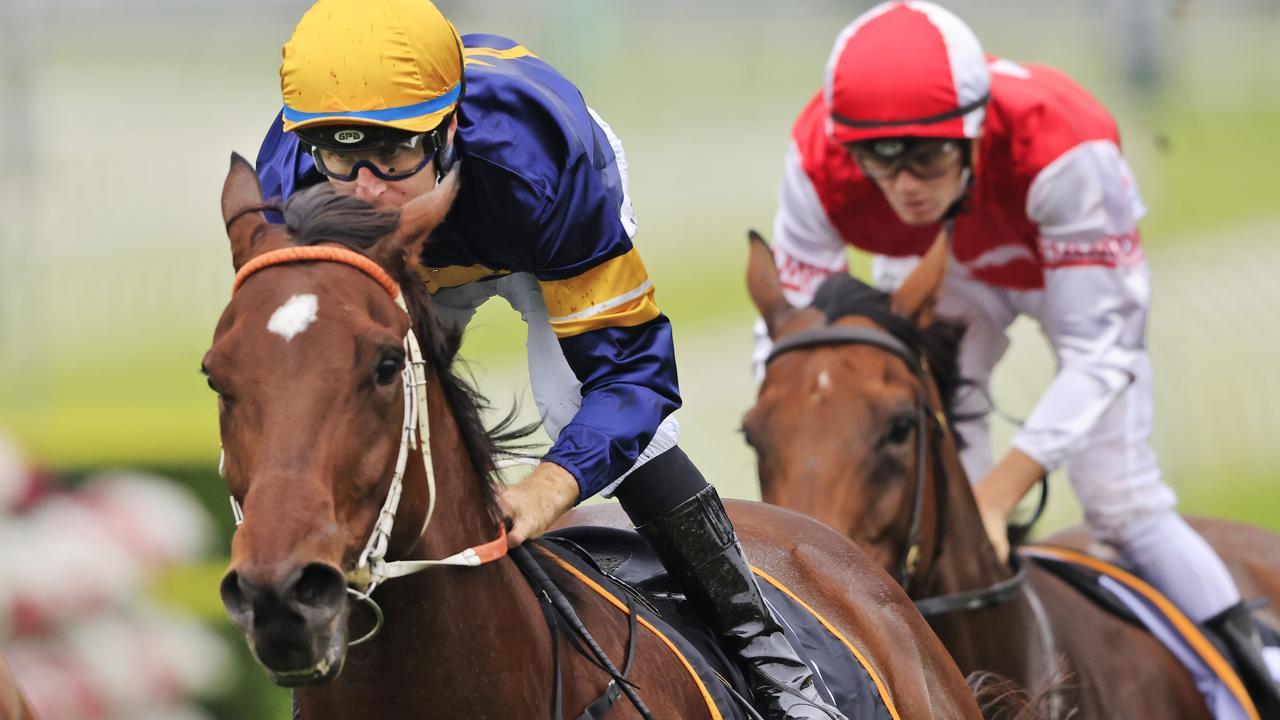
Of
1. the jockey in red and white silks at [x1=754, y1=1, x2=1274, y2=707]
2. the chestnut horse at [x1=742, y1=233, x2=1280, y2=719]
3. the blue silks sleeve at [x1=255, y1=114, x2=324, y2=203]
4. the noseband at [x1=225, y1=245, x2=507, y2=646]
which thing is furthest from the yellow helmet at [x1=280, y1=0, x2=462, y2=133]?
the jockey in red and white silks at [x1=754, y1=1, x2=1274, y2=707]

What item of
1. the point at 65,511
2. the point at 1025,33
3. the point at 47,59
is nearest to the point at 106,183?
the point at 47,59

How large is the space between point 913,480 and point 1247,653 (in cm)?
133

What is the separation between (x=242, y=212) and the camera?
2529 millimetres

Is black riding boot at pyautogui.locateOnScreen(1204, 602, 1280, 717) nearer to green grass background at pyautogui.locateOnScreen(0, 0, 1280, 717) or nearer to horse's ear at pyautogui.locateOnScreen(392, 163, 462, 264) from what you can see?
green grass background at pyautogui.locateOnScreen(0, 0, 1280, 717)

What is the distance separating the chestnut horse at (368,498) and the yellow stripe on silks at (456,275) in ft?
1.21

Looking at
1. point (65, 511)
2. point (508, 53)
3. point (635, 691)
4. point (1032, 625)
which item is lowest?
point (65, 511)

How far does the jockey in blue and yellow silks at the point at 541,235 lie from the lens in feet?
8.78

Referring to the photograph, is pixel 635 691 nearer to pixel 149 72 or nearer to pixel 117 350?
pixel 117 350

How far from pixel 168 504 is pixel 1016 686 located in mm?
2917

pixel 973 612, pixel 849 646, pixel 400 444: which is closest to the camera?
pixel 400 444

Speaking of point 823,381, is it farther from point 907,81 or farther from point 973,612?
point 907,81

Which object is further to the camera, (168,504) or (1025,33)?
(1025,33)

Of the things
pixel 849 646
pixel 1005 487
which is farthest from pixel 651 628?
pixel 1005 487

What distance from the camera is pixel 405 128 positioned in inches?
105
